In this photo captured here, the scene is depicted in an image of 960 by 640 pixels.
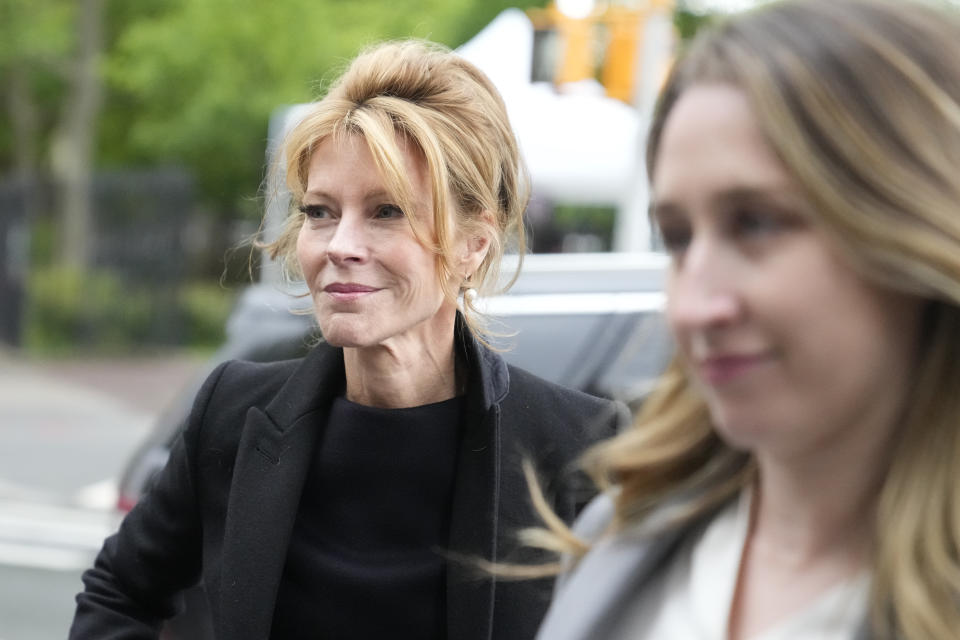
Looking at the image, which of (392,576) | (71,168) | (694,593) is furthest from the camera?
(71,168)

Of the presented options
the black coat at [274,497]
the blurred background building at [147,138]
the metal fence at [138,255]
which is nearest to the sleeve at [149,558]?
the black coat at [274,497]

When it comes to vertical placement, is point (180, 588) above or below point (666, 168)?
below

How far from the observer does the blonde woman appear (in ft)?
3.97

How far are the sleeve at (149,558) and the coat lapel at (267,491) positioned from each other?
0.40 feet

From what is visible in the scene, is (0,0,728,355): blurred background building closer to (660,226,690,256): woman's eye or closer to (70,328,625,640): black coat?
(70,328,625,640): black coat

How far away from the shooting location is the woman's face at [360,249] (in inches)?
96.0

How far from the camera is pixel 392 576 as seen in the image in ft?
7.82

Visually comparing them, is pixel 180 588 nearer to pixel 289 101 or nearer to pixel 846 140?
pixel 846 140

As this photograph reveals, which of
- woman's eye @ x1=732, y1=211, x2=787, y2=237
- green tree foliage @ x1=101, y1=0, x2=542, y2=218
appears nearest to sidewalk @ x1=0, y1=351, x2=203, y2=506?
green tree foliage @ x1=101, y1=0, x2=542, y2=218

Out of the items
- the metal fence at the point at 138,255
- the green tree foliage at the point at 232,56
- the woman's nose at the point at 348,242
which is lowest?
the metal fence at the point at 138,255

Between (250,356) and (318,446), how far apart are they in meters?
2.05

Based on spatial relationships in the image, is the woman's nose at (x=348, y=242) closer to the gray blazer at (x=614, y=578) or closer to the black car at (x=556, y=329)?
the gray blazer at (x=614, y=578)

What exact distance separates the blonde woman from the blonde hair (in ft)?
3.68

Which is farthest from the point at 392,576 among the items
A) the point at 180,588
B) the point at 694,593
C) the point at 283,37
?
the point at 283,37
